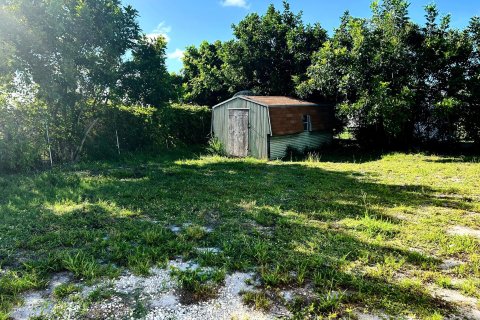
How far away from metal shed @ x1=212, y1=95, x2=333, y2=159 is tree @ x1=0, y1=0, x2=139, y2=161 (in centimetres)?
540

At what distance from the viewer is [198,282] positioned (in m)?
3.61

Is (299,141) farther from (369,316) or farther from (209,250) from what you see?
(369,316)

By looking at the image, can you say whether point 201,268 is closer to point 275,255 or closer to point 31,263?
point 275,255

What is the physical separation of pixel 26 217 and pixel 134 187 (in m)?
2.65

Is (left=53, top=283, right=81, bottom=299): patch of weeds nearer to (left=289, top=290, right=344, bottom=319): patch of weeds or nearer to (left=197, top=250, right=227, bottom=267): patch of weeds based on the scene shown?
(left=197, top=250, right=227, bottom=267): patch of weeds

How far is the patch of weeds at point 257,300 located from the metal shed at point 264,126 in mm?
10399

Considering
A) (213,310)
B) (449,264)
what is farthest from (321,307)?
(449,264)

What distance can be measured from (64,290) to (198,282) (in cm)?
150

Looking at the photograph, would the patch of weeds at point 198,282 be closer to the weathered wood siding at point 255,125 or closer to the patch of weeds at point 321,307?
the patch of weeds at point 321,307

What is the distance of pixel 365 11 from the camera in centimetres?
1512

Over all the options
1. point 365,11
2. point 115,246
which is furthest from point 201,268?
point 365,11

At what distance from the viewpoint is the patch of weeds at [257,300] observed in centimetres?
318

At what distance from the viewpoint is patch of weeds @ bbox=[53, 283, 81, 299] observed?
11.0ft

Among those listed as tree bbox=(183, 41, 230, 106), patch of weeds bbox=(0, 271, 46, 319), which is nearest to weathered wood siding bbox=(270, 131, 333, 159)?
tree bbox=(183, 41, 230, 106)
